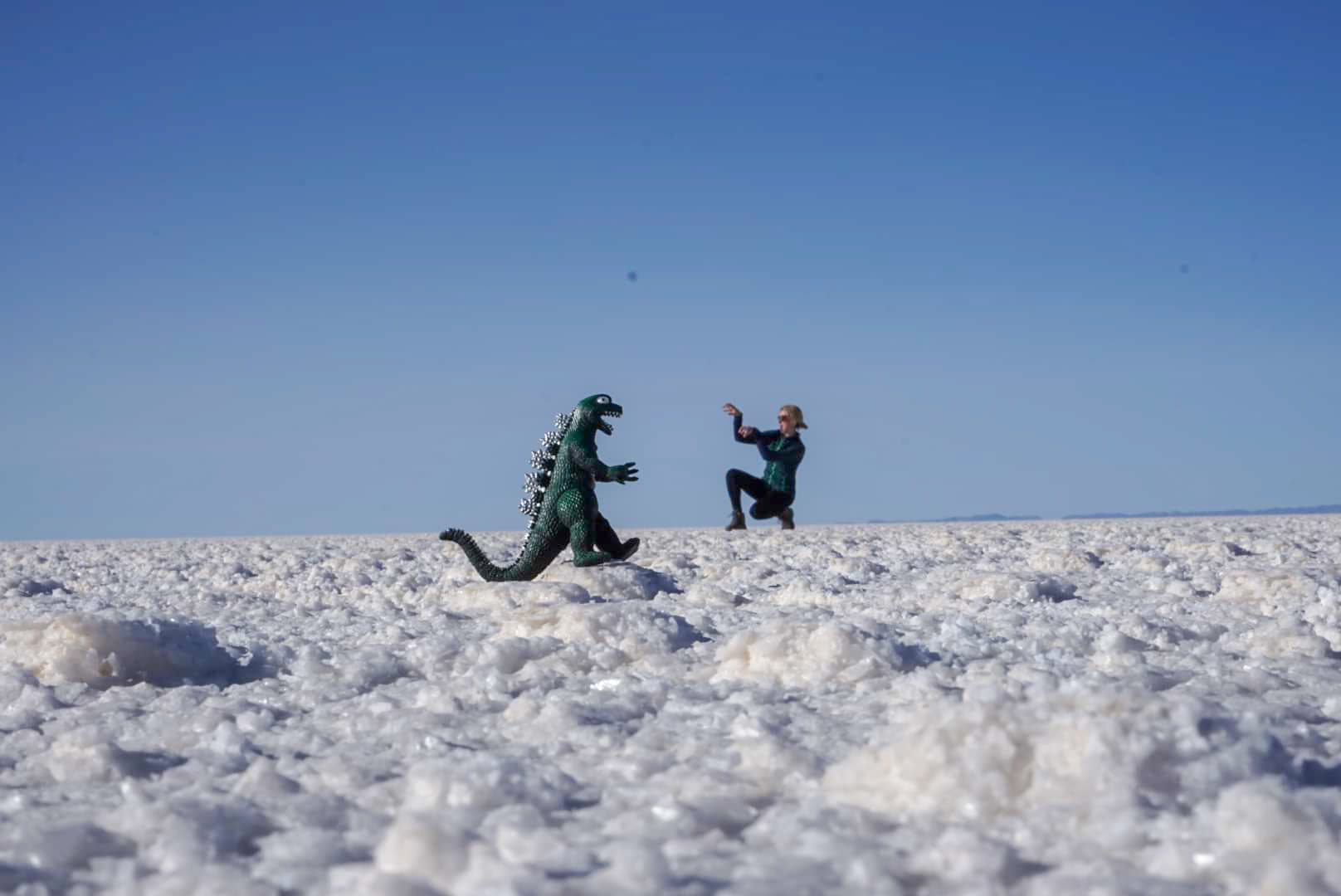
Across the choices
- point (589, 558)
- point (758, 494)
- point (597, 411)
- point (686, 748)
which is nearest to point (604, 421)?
point (597, 411)

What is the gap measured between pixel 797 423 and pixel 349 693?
966 centimetres

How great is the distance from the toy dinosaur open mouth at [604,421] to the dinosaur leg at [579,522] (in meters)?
0.39

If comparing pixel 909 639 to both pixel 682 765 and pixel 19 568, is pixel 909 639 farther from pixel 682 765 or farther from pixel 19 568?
pixel 19 568

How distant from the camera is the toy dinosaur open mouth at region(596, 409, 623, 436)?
670cm

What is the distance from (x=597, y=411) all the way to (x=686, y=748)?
14.2 ft

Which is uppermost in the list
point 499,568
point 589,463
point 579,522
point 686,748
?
point 589,463

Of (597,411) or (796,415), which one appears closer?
(597,411)

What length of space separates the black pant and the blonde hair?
71cm

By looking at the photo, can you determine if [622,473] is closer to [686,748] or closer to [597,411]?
[597,411]

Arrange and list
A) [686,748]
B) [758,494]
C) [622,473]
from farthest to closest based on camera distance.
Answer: [758,494]
[622,473]
[686,748]

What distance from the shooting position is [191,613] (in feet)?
17.6

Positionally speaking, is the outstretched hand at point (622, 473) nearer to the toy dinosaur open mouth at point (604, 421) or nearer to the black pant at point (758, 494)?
the toy dinosaur open mouth at point (604, 421)

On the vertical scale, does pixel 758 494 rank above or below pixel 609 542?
above

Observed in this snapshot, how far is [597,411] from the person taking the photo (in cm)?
669
